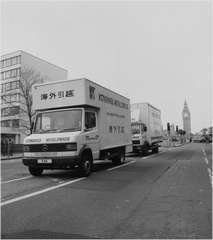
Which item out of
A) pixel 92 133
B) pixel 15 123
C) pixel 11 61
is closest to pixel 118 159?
pixel 92 133

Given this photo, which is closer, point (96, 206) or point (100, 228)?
point (100, 228)

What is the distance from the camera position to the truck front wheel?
350 inches

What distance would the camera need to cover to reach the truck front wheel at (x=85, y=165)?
890 cm

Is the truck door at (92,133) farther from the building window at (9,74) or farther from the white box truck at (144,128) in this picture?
the building window at (9,74)

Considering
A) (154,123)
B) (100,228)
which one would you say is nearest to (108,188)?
(100,228)

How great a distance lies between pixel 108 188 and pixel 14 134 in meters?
50.3

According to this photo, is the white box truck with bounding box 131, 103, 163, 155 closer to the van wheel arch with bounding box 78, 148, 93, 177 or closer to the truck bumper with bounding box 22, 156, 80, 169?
the van wheel arch with bounding box 78, 148, 93, 177

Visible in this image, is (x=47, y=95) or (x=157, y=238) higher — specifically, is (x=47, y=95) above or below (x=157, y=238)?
above

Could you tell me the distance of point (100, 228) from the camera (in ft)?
13.4

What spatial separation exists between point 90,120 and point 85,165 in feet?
5.89

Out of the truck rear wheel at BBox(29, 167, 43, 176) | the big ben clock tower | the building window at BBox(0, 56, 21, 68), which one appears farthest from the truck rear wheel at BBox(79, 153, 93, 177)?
the big ben clock tower

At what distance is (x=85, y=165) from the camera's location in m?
9.11

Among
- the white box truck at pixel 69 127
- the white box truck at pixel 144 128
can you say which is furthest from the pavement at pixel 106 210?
the white box truck at pixel 144 128

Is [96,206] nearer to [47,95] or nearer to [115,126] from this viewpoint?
[47,95]
